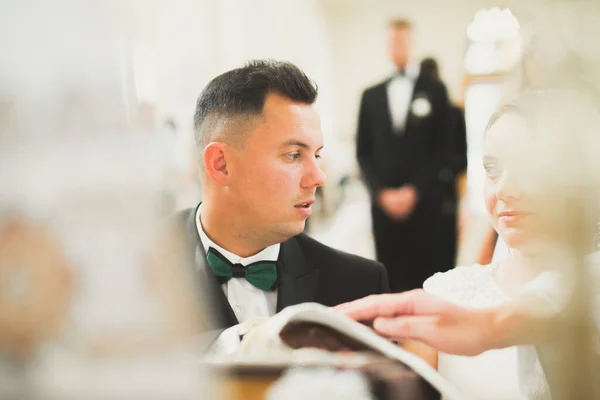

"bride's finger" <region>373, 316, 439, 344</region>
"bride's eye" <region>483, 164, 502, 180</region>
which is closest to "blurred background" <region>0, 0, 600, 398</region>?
"bride's eye" <region>483, 164, 502, 180</region>

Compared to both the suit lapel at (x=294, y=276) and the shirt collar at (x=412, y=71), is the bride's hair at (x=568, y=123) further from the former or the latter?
the suit lapel at (x=294, y=276)

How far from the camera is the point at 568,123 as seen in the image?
950 mm

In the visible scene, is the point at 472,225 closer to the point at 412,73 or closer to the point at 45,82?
the point at 412,73

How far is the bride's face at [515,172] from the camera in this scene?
3.12 ft

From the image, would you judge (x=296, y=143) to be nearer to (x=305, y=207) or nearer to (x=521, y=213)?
(x=305, y=207)

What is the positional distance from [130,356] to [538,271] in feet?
2.15

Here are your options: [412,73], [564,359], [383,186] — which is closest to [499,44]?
[412,73]

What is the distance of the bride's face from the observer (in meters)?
0.95

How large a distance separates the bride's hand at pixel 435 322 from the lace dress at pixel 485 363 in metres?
0.02

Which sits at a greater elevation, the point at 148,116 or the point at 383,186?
the point at 148,116

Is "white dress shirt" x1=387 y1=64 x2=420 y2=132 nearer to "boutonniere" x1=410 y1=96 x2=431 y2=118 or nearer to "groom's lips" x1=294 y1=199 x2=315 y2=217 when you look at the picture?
"boutonniere" x1=410 y1=96 x2=431 y2=118

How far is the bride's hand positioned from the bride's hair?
0.23m

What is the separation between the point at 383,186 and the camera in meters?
0.97

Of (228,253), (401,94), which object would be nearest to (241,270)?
(228,253)
